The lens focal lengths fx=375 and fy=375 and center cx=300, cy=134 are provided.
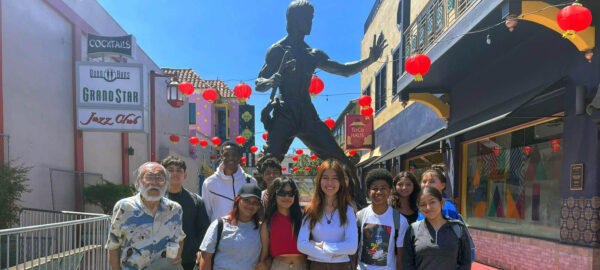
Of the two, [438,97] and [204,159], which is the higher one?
[438,97]

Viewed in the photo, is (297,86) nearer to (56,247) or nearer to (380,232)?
(380,232)

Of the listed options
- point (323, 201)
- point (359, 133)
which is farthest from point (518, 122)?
point (359, 133)

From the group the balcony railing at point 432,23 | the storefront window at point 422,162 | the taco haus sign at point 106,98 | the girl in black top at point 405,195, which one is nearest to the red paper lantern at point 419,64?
the balcony railing at point 432,23

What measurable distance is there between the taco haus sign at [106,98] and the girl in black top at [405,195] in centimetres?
712

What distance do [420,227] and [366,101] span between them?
864cm

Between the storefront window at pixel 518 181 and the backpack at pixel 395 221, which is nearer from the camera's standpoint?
the backpack at pixel 395 221

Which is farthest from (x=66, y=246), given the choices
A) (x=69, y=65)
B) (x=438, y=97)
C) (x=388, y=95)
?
(x=388, y=95)

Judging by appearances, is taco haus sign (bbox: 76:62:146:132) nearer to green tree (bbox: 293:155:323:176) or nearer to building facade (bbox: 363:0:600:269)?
building facade (bbox: 363:0:600:269)

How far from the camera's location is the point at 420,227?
2736 mm

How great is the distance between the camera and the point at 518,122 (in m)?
6.14

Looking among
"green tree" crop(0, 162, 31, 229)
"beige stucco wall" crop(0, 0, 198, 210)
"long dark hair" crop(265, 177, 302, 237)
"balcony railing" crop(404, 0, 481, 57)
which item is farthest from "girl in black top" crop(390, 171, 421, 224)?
"beige stucco wall" crop(0, 0, 198, 210)

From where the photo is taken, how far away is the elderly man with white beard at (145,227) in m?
2.56

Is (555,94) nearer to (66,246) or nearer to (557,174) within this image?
(557,174)

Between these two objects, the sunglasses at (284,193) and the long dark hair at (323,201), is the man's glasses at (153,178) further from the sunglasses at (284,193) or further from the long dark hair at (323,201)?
the long dark hair at (323,201)
